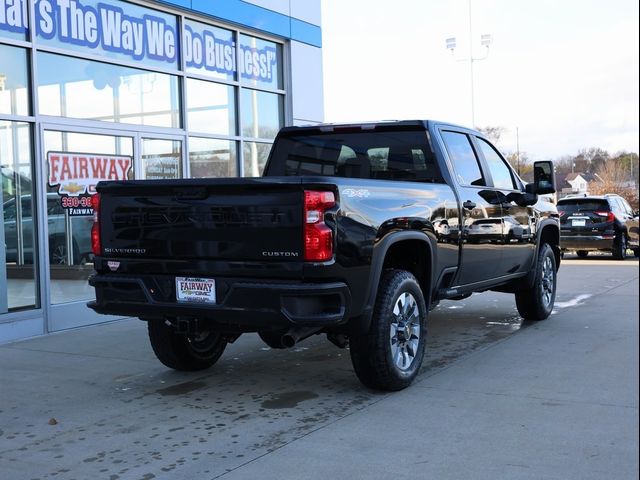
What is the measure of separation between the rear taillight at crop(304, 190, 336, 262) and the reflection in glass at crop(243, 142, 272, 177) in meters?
6.94

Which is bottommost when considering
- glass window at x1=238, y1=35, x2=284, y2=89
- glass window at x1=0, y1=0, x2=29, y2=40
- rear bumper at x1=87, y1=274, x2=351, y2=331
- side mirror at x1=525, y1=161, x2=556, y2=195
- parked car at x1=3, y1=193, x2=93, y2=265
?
rear bumper at x1=87, y1=274, x2=351, y2=331

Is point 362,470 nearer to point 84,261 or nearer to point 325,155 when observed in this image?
point 325,155

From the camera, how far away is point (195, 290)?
492cm

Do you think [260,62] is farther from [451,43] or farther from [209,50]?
[451,43]

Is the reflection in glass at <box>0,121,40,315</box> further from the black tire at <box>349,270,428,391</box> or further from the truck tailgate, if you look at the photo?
the black tire at <box>349,270,428,391</box>

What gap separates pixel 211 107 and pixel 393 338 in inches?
254

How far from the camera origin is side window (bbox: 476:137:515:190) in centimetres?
732

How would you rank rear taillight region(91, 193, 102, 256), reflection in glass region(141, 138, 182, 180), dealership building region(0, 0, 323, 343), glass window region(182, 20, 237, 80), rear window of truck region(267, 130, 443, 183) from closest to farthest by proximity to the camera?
rear taillight region(91, 193, 102, 256)
rear window of truck region(267, 130, 443, 183)
dealership building region(0, 0, 323, 343)
reflection in glass region(141, 138, 182, 180)
glass window region(182, 20, 237, 80)

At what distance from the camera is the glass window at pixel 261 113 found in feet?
37.6

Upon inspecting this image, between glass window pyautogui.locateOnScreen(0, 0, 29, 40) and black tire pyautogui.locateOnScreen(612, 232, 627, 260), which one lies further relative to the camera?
black tire pyautogui.locateOnScreen(612, 232, 627, 260)

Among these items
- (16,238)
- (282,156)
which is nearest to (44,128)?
(16,238)

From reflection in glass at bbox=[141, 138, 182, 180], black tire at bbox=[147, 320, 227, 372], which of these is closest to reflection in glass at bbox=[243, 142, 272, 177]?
reflection in glass at bbox=[141, 138, 182, 180]

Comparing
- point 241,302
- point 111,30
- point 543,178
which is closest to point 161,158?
point 111,30

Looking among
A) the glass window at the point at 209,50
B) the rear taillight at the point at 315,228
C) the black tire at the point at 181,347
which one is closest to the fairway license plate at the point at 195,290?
the rear taillight at the point at 315,228
